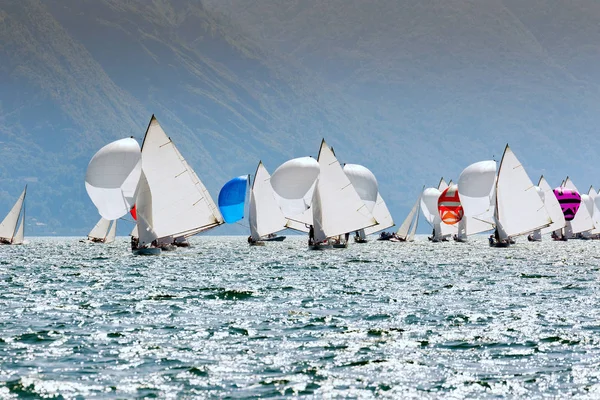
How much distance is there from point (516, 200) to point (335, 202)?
65.7 ft

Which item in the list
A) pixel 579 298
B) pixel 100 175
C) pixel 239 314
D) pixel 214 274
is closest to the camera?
pixel 239 314

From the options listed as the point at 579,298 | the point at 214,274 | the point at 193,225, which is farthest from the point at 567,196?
the point at 579,298

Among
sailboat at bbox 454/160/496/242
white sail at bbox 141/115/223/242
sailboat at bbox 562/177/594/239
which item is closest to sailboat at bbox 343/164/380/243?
sailboat at bbox 454/160/496/242

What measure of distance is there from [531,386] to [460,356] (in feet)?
12.0

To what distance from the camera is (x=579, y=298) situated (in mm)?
39469

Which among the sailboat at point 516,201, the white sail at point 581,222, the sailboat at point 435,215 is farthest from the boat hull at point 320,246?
the white sail at point 581,222

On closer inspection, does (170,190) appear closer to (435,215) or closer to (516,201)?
(516,201)

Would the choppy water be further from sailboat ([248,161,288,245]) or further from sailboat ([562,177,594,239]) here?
sailboat ([562,177,594,239])

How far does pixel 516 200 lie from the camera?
9912 cm

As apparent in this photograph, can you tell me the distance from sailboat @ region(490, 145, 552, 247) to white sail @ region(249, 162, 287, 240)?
2657 centimetres

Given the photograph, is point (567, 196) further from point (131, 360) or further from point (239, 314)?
point (131, 360)

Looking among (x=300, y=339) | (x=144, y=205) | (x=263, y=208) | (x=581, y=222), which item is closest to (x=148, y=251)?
(x=144, y=205)

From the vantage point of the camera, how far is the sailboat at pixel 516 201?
323 ft

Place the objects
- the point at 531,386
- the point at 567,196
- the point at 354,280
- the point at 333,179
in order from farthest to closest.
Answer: the point at 567,196, the point at 333,179, the point at 354,280, the point at 531,386
